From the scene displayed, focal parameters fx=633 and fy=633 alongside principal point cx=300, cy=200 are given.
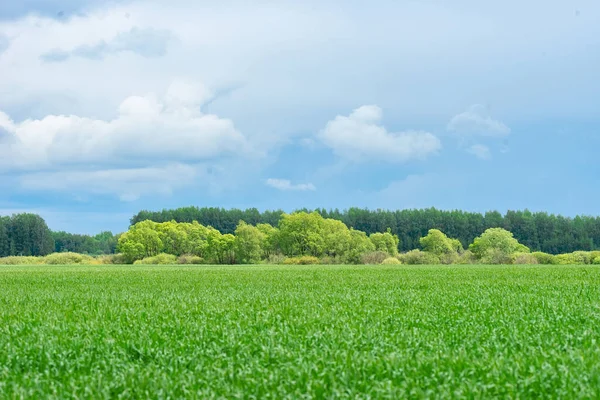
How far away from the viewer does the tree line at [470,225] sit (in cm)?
17538

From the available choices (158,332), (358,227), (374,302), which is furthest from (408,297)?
(358,227)

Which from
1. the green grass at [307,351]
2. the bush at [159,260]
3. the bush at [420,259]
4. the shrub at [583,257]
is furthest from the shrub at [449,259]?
the green grass at [307,351]

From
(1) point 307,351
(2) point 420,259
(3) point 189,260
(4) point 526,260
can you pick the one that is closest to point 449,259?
(2) point 420,259

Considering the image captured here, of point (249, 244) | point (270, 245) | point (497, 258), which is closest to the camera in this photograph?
point (497, 258)

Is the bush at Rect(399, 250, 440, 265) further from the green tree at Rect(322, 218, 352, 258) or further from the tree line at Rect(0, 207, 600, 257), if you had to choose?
the tree line at Rect(0, 207, 600, 257)

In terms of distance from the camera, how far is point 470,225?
17888cm

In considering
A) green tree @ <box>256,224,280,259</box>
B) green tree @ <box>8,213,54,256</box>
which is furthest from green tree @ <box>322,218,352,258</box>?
green tree @ <box>8,213,54,256</box>

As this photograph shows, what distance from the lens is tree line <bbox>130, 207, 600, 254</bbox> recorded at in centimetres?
17538

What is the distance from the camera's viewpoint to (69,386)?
29.9 ft

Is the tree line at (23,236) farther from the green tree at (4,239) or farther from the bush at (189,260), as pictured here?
the bush at (189,260)

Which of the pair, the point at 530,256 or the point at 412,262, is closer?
the point at 530,256

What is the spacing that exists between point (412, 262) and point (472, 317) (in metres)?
85.9

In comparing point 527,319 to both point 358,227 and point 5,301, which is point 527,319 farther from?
point 358,227

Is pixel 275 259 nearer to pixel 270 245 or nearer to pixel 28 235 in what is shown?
pixel 270 245
